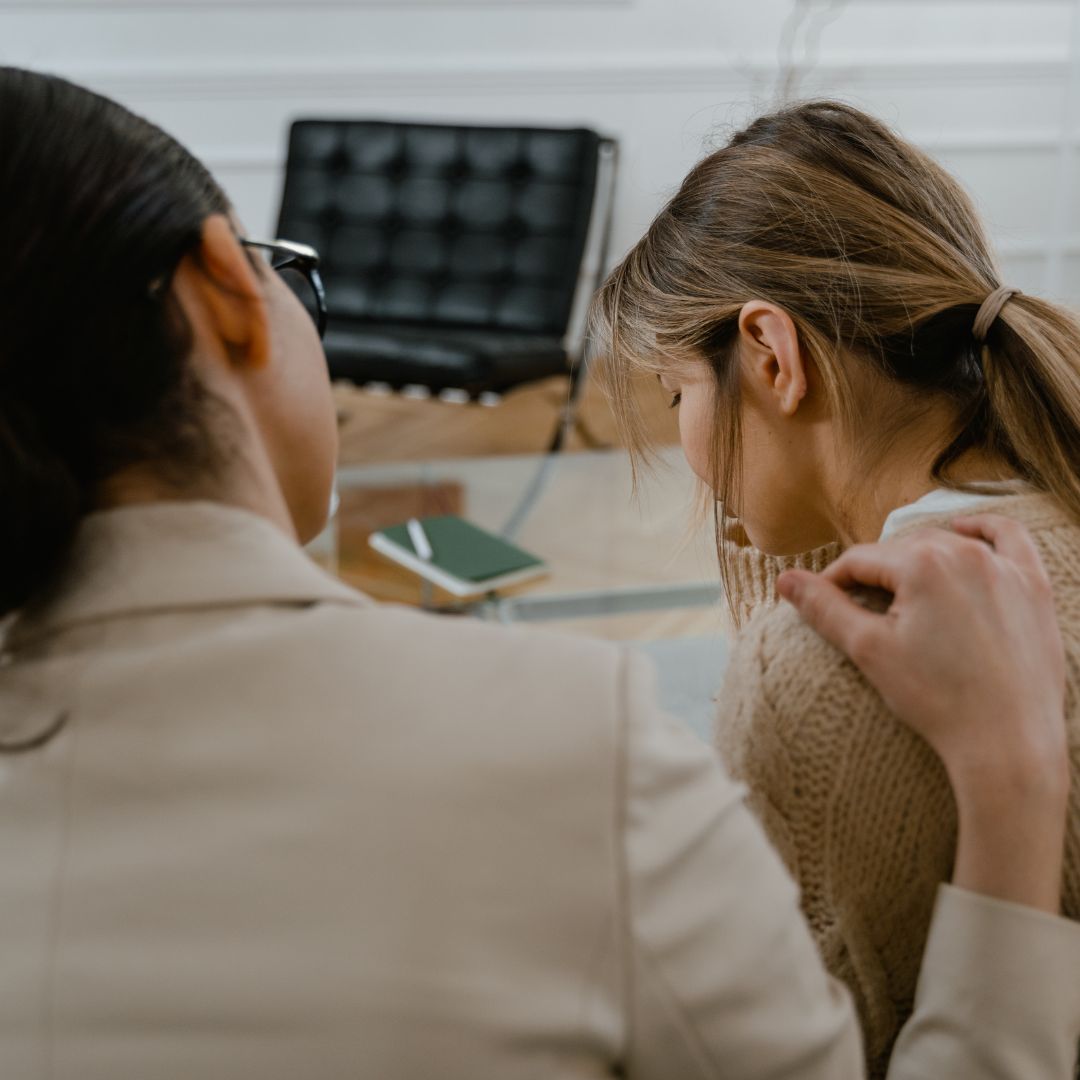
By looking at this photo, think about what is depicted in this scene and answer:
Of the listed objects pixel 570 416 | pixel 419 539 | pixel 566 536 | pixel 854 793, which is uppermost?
pixel 854 793

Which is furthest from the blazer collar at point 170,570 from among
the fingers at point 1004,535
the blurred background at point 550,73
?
the blurred background at point 550,73

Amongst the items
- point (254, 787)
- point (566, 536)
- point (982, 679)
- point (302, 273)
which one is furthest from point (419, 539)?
point (254, 787)

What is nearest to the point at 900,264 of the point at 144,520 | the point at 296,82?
the point at 144,520

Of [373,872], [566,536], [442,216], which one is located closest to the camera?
[373,872]

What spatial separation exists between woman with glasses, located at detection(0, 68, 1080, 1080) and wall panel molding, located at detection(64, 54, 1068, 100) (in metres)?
3.61

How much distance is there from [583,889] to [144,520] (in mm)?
247

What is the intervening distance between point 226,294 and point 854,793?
1.40 ft

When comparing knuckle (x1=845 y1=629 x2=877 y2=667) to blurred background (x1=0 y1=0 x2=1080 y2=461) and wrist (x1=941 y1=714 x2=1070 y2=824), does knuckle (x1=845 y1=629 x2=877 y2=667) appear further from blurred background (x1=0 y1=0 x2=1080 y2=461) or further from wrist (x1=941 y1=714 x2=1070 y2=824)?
blurred background (x1=0 y1=0 x2=1080 y2=461)

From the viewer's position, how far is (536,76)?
13.1 ft

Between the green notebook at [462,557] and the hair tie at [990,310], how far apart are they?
42.5 inches

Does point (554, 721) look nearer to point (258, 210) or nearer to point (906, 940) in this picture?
point (906, 940)

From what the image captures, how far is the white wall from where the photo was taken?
3.84 m

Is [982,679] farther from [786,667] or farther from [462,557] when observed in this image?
[462,557]

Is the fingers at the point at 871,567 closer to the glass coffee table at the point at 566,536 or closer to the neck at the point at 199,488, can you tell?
the neck at the point at 199,488
